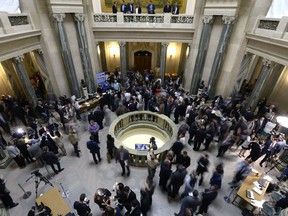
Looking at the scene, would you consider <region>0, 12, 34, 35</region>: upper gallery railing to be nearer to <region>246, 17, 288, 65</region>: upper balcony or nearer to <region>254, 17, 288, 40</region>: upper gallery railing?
<region>246, 17, 288, 65</region>: upper balcony

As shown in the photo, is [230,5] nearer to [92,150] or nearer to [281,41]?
[281,41]

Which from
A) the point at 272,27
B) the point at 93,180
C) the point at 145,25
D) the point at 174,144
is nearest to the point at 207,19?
the point at 272,27

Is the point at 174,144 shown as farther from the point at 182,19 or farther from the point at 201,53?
the point at 182,19

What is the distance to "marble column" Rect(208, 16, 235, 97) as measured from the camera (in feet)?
29.6

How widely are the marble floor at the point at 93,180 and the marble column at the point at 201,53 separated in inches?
200

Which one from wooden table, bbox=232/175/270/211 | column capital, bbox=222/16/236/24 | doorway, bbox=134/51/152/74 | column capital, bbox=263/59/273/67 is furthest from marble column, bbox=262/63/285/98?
doorway, bbox=134/51/152/74

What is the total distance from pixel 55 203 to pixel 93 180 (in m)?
1.57

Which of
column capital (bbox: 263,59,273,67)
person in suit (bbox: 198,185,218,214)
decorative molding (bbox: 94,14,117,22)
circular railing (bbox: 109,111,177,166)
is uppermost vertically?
decorative molding (bbox: 94,14,117,22)

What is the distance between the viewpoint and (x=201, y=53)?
1056cm

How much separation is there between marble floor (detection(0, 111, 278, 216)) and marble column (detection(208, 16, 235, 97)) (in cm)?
453

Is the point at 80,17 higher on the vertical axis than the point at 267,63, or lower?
higher

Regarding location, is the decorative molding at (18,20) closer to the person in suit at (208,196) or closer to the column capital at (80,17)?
the column capital at (80,17)

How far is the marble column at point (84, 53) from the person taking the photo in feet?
31.3

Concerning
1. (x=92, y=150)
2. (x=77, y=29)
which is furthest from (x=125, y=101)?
(x=77, y=29)
